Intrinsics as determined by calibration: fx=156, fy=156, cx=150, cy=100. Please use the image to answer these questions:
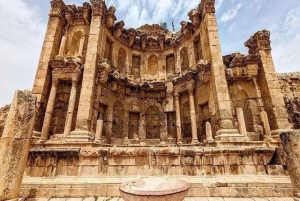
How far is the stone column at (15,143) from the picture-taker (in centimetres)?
362

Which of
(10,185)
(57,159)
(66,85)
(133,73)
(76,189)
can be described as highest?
(133,73)

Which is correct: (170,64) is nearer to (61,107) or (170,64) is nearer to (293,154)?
(61,107)

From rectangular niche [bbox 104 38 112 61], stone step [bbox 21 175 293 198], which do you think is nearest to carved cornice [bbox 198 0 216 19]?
rectangular niche [bbox 104 38 112 61]

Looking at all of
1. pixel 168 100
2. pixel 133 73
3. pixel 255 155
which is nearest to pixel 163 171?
pixel 255 155

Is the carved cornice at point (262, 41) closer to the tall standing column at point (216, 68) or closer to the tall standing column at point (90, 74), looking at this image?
the tall standing column at point (216, 68)

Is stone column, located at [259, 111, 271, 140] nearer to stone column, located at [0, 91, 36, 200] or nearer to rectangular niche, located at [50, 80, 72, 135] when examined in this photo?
stone column, located at [0, 91, 36, 200]

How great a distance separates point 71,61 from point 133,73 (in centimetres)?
559

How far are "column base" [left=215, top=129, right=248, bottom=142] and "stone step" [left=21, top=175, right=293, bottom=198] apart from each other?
355cm

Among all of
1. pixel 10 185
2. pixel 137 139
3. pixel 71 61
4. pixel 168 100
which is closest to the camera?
pixel 10 185

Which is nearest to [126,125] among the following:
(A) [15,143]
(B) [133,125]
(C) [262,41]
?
(B) [133,125]

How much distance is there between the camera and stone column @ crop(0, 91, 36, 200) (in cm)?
362

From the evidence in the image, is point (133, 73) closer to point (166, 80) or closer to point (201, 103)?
point (166, 80)

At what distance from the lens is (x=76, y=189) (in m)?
4.58

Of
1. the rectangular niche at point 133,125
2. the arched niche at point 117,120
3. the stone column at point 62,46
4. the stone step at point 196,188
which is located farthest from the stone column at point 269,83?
the stone column at point 62,46
